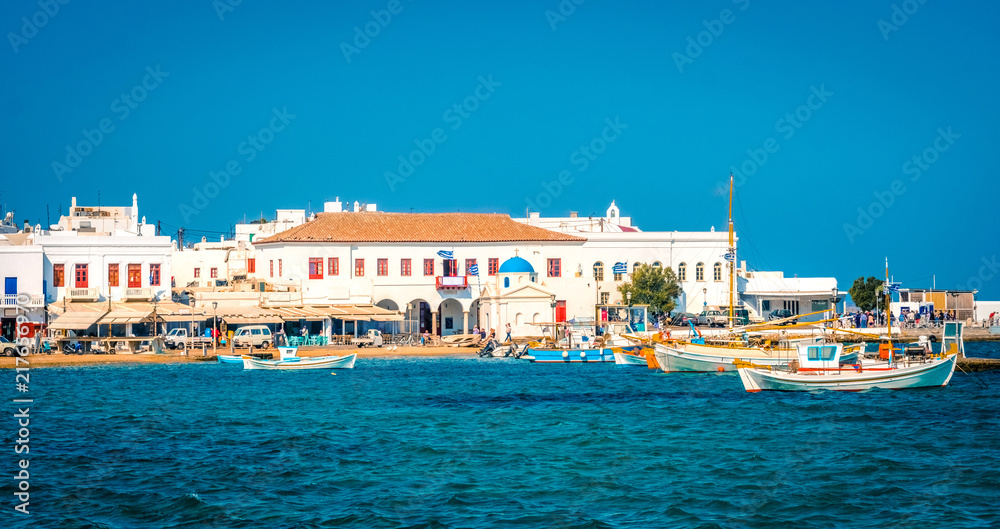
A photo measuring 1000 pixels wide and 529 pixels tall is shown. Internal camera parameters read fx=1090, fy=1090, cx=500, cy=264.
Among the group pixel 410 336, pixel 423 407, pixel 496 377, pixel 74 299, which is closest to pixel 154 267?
pixel 74 299

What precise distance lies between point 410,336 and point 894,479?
39996mm

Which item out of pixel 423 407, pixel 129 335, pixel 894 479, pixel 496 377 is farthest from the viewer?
pixel 129 335

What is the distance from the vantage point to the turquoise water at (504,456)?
63.4 ft

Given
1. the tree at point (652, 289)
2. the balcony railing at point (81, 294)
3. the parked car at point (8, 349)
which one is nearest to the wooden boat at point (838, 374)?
the tree at point (652, 289)

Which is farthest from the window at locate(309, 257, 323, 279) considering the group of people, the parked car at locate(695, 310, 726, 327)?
the group of people

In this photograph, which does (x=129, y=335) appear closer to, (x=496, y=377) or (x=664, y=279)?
(x=496, y=377)

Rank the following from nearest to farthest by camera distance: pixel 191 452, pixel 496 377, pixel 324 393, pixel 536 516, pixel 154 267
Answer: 1. pixel 536 516
2. pixel 191 452
3. pixel 324 393
4. pixel 496 377
5. pixel 154 267

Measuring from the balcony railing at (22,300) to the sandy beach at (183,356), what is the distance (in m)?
5.23

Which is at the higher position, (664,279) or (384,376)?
(664,279)

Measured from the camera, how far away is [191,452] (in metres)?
25.0

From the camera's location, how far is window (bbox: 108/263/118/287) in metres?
56.7

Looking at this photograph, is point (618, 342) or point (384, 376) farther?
Answer: point (618, 342)

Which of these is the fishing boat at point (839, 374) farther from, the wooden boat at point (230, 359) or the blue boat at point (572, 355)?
the wooden boat at point (230, 359)

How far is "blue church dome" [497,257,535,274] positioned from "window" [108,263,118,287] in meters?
21.1
